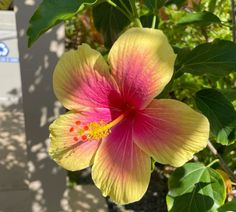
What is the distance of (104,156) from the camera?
1.06 m

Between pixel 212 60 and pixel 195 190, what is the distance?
15.3 inches

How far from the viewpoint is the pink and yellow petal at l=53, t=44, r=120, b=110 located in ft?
3.37

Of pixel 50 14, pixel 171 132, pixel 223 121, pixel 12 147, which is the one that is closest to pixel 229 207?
pixel 171 132

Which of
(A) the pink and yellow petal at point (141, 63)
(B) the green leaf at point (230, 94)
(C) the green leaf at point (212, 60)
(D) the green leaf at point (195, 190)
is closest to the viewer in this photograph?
(A) the pink and yellow petal at point (141, 63)

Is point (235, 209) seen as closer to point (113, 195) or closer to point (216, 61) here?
point (113, 195)

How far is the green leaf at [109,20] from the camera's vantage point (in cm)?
159

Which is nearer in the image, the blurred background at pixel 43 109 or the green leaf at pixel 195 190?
the green leaf at pixel 195 190

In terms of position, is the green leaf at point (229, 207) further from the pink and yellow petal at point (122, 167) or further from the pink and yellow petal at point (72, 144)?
the pink and yellow petal at point (72, 144)

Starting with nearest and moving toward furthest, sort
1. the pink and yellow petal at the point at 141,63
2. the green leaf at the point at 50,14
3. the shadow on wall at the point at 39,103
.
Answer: the pink and yellow petal at the point at 141,63, the green leaf at the point at 50,14, the shadow on wall at the point at 39,103

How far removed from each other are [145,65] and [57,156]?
12.0 inches

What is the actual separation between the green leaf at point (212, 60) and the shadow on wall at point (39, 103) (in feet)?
2.69

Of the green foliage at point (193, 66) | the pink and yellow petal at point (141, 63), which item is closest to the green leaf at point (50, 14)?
the green foliage at point (193, 66)

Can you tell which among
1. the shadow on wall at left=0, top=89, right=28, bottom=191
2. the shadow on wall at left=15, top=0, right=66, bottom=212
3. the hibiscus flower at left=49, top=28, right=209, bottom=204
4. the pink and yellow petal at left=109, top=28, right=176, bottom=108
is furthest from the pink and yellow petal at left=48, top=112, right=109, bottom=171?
the shadow on wall at left=0, top=89, right=28, bottom=191

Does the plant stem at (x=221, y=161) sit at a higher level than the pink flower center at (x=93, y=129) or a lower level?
lower
